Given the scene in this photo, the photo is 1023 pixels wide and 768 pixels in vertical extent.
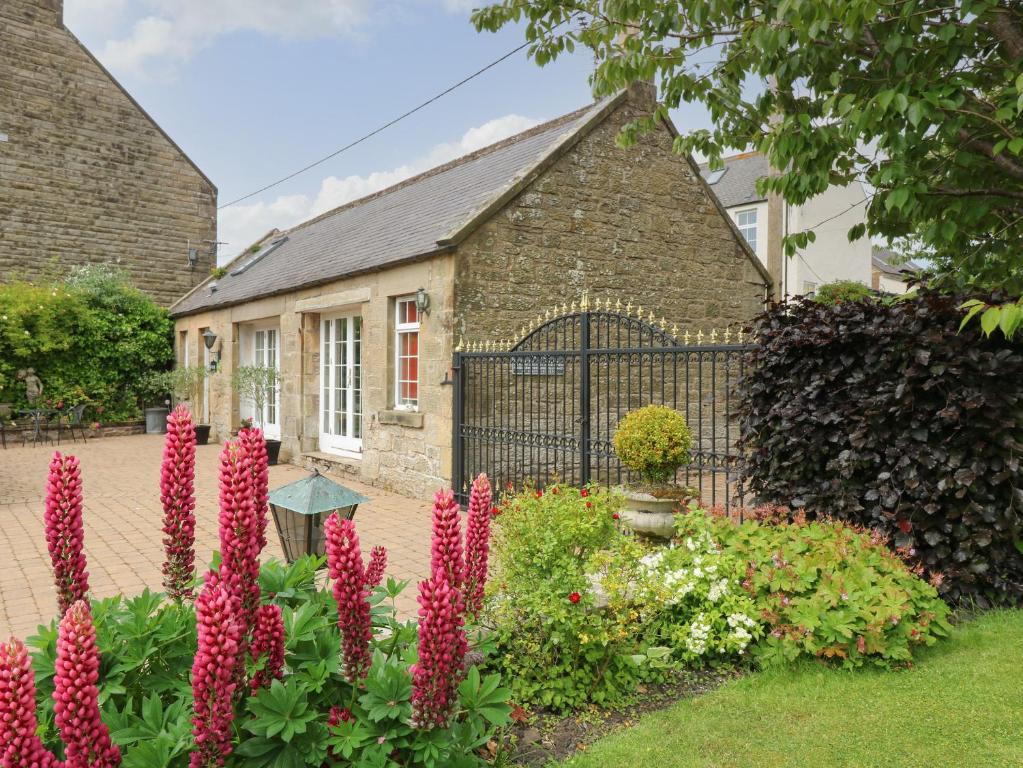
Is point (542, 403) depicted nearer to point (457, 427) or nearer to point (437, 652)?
point (457, 427)

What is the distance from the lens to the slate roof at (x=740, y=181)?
2544 centimetres

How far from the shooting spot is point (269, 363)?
15586 millimetres

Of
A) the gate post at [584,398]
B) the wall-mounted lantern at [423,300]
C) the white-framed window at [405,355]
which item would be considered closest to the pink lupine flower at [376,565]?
the gate post at [584,398]

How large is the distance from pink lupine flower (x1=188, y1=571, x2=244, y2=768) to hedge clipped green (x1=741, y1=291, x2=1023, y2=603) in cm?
412

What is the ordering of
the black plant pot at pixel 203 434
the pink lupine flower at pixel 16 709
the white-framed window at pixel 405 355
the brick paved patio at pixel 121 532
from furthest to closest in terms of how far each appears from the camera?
1. the black plant pot at pixel 203 434
2. the white-framed window at pixel 405 355
3. the brick paved patio at pixel 121 532
4. the pink lupine flower at pixel 16 709

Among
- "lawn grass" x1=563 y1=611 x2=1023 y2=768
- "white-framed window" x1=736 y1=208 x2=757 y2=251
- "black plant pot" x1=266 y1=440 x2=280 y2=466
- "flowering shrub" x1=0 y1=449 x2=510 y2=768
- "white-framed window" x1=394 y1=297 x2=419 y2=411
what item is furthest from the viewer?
"white-framed window" x1=736 y1=208 x2=757 y2=251

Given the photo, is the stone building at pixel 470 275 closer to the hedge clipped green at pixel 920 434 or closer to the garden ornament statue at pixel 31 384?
the hedge clipped green at pixel 920 434

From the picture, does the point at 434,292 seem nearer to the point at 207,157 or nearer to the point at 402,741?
the point at 402,741

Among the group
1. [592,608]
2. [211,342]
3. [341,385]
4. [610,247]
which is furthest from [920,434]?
[211,342]

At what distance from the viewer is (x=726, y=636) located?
3.82 metres

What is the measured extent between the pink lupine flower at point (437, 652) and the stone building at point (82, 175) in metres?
21.5

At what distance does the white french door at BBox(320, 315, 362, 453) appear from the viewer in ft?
39.4

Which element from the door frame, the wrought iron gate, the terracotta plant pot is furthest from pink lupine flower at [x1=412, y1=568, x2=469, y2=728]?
the door frame

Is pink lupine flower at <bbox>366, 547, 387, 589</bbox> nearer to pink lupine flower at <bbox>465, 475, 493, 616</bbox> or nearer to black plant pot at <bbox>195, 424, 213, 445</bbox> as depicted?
pink lupine flower at <bbox>465, 475, 493, 616</bbox>
